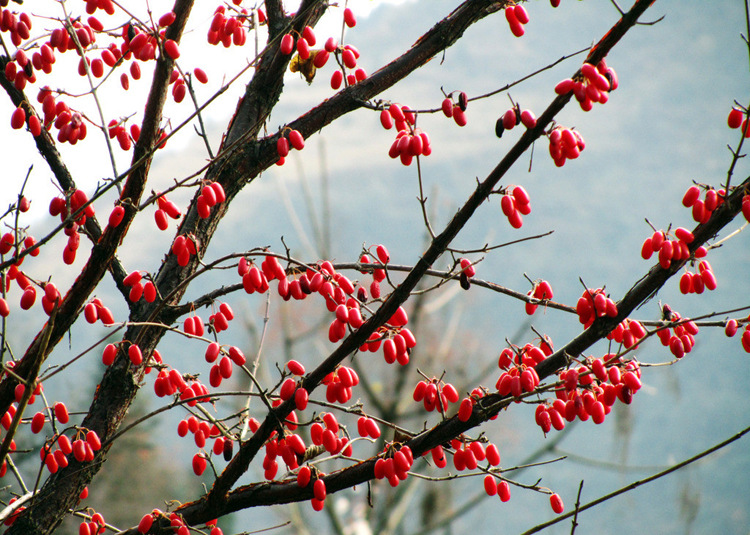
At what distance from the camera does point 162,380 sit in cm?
267

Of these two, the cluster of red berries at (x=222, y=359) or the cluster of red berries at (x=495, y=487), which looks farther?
the cluster of red berries at (x=495, y=487)

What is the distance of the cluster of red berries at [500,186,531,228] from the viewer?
6.95 ft

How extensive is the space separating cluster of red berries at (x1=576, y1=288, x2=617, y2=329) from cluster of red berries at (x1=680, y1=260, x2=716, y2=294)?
0.35m

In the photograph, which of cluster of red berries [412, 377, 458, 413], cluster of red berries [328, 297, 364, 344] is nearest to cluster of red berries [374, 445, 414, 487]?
cluster of red berries [412, 377, 458, 413]

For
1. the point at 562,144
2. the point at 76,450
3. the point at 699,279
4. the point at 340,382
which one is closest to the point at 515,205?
the point at 562,144

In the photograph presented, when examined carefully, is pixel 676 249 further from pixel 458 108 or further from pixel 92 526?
pixel 92 526

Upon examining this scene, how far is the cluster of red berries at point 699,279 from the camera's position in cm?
218

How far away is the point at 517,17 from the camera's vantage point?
8.68 ft

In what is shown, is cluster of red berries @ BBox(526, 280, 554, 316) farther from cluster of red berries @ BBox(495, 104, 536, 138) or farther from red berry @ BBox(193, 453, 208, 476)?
red berry @ BBox(193, 453, 208, 476)

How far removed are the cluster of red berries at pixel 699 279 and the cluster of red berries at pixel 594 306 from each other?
0.35 metres

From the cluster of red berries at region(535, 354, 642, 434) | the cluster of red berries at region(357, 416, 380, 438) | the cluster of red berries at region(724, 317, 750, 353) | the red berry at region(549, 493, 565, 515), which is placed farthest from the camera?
the red berry at region(549, 493, 565, 515)

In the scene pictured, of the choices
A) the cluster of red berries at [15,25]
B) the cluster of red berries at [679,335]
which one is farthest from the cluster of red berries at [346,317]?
the cluster of red berries at [15,25]

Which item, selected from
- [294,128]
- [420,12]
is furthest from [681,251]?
[420,12]

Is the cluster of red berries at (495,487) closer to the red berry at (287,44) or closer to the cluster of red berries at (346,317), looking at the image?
the cluster of red berries at (346,317)
